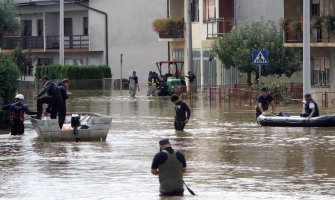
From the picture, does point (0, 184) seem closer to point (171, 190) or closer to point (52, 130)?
point (171, 190)

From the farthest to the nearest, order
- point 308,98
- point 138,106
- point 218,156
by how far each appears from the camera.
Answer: point 138,106 < point 308,98 < point 218,156

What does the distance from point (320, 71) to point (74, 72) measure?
2694 cm

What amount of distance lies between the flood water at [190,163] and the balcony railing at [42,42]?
1721 inches

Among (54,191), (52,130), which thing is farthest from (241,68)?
(54,191)

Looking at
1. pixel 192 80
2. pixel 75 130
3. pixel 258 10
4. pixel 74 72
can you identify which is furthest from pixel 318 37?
pixel 74 72

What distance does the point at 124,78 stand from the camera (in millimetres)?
79125

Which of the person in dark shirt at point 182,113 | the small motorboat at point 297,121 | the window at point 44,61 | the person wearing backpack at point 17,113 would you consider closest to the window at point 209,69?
the small motorboat at point 297,121

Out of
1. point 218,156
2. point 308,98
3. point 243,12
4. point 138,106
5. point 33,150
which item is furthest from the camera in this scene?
point 243,12

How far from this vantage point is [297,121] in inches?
1406

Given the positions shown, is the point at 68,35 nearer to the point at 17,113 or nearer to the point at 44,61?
the point at 44,61

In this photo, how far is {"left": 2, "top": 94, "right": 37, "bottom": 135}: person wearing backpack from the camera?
33.7 meters

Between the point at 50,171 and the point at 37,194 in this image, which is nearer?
the point at 37,194

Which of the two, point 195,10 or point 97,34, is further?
point 97,34

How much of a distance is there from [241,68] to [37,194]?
108 feet
